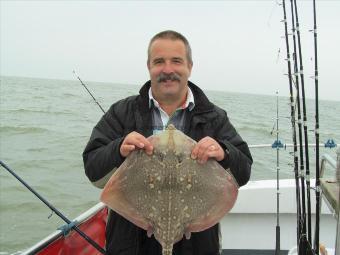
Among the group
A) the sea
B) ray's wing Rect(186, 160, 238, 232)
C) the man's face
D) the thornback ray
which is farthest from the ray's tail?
the sea

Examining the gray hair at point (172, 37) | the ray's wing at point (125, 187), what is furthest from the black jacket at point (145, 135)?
the gray hair at point (172, 37)

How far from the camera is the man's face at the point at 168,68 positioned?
8.70ft

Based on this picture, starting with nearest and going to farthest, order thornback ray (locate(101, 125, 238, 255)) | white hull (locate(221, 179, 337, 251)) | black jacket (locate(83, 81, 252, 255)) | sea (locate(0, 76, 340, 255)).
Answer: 1. thornback ray (locate(101, 125, 238, 255))
2. black jacket (locate(83, 81, 252, 255))
3. white hull (locate(221, 179, 337, 251))
4. sea (locate(0, 76, 340, 255))

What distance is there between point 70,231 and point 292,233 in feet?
10.8

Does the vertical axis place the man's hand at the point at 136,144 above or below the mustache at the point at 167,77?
below

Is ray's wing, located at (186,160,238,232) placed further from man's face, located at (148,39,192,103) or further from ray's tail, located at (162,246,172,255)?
man's face, located at (148,39,192,103)

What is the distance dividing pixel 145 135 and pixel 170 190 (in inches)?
23.8

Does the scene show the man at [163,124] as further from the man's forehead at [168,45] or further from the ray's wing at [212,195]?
the ray's wing at [212,195]

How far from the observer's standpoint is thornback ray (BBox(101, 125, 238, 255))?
2119 millimetres

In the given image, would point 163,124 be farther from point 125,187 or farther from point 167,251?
point 167,251

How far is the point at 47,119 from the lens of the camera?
22234 millimetres

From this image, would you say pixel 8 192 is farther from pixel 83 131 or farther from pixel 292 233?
pixel 83 131

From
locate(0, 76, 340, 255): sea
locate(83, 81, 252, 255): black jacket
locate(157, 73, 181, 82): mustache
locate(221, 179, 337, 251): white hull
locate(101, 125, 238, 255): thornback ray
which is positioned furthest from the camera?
locate(0, 76, 340, 255): sea

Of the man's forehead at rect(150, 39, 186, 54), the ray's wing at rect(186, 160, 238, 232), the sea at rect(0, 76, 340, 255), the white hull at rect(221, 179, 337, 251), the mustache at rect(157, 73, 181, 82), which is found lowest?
the sea at rect(0, 76, 340, 255)
